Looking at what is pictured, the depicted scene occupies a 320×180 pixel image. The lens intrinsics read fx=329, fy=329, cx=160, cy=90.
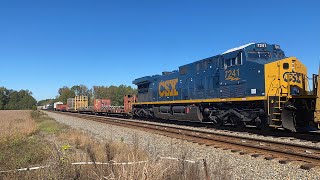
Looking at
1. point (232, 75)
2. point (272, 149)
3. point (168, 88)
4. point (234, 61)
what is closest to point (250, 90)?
point (232, 75)

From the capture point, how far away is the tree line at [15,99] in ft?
511

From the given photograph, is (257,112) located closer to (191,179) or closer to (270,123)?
(270,123)

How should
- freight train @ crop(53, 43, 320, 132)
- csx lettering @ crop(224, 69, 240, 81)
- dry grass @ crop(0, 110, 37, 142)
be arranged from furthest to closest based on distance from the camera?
csx lettering @ crop(224, 69, 240, 81) → freight train @ crop(53, 43, 320, 132) → dry grass @ crop(0, 110, 37, 142)

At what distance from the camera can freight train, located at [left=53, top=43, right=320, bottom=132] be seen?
1391 centimetres

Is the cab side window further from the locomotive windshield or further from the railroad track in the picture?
the railroad track

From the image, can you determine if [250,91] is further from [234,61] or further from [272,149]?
[272,149]

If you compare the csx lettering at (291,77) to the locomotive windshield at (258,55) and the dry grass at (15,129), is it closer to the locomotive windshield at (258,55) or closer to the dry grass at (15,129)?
the locomotive windshield at (258,55)

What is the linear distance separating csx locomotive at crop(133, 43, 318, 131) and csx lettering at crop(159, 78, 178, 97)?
134 centimetres

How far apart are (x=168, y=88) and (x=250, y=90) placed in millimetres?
9485

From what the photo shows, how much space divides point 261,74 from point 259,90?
2.40 ft

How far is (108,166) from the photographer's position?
18.0 ft

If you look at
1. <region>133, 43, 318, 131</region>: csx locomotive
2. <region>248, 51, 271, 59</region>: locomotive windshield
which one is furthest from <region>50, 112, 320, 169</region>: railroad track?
<region>248, 51, 271, 59</region>: locomotive windshield

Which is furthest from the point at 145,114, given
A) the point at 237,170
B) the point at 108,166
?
the point at 108,166

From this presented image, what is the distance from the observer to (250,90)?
15.5 m
